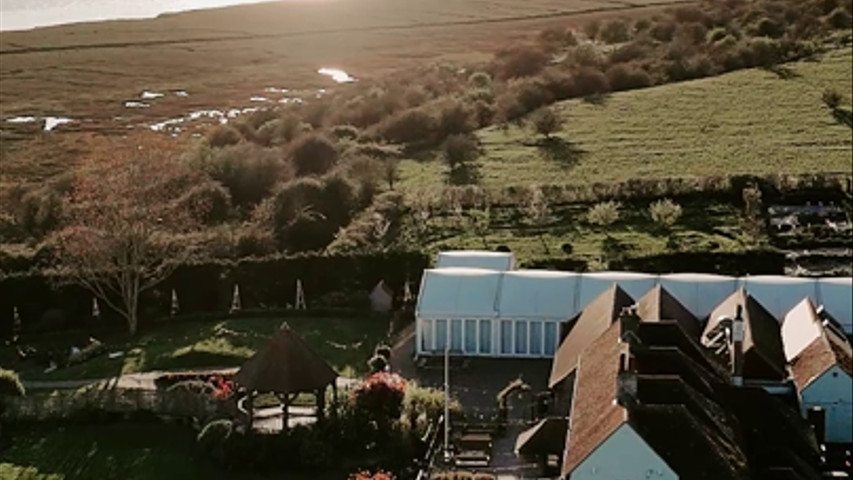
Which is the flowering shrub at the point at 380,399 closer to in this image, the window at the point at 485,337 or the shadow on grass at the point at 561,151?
the window at the point at 485,337

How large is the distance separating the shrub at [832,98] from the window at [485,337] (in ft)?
56.9

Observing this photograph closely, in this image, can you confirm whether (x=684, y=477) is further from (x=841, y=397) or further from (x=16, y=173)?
(x=16, y=173)

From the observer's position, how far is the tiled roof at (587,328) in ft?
71.2

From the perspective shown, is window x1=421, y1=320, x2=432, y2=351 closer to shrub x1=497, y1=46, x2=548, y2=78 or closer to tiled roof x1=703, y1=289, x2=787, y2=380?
tiled roof x1=703, y1=289, x2=787, y2=380

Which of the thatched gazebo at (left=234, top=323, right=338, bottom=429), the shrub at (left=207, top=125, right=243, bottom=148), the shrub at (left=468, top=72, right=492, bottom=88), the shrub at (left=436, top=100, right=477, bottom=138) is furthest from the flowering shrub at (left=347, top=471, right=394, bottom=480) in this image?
the shrub at (left=468, top=72, right=492, bottom=88)

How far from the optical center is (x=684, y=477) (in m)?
15.9

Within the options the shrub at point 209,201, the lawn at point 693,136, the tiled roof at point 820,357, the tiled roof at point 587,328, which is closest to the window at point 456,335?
the tiled roof at point 587,328

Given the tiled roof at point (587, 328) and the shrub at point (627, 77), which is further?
the shrub at point (627, 77)

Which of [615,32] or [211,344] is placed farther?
[615,32]

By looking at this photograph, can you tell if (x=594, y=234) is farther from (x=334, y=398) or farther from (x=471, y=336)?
(x=334, y=398)

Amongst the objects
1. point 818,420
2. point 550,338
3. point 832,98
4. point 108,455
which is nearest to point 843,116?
point 832,98

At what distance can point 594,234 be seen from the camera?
3347cm

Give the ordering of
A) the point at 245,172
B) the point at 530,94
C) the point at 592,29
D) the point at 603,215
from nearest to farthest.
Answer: the point at 603,215 → the point at 245,172 → the point at 530,94 → the point at 592,29

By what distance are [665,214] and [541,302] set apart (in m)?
8.63
